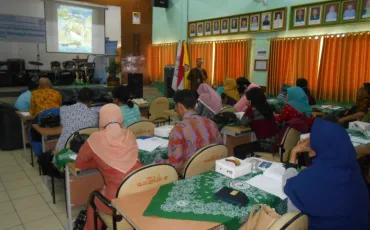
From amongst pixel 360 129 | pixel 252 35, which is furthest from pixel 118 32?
pixel 360 129

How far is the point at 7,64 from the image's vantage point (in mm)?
9523

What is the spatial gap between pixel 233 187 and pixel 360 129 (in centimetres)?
263

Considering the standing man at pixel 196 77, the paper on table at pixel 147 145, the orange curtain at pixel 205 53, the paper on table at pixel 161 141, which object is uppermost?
the orange curtain at pixel 205 53

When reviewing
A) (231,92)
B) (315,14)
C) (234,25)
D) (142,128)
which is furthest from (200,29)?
(142,128)

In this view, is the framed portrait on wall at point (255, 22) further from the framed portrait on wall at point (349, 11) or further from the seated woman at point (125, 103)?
the seated woman at point (125, 103)

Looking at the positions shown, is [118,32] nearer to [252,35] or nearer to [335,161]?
[252,35]

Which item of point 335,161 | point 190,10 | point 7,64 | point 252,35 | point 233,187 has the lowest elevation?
point 233,187

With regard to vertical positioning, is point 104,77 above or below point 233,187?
above

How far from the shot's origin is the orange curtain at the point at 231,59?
8000 mm

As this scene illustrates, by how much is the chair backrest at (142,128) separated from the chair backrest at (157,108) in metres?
2.14

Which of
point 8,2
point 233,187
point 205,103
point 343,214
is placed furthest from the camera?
point 8,2

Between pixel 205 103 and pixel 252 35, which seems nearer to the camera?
pixel 205 103

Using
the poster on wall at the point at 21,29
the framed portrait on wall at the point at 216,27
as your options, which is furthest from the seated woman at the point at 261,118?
the poster on wall at the point at 21,29

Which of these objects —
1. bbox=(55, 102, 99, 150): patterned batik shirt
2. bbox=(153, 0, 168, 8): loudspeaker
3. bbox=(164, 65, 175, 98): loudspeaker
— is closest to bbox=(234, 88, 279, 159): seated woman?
bbox=(55, 102, 99, 150): patterned batik shirt
